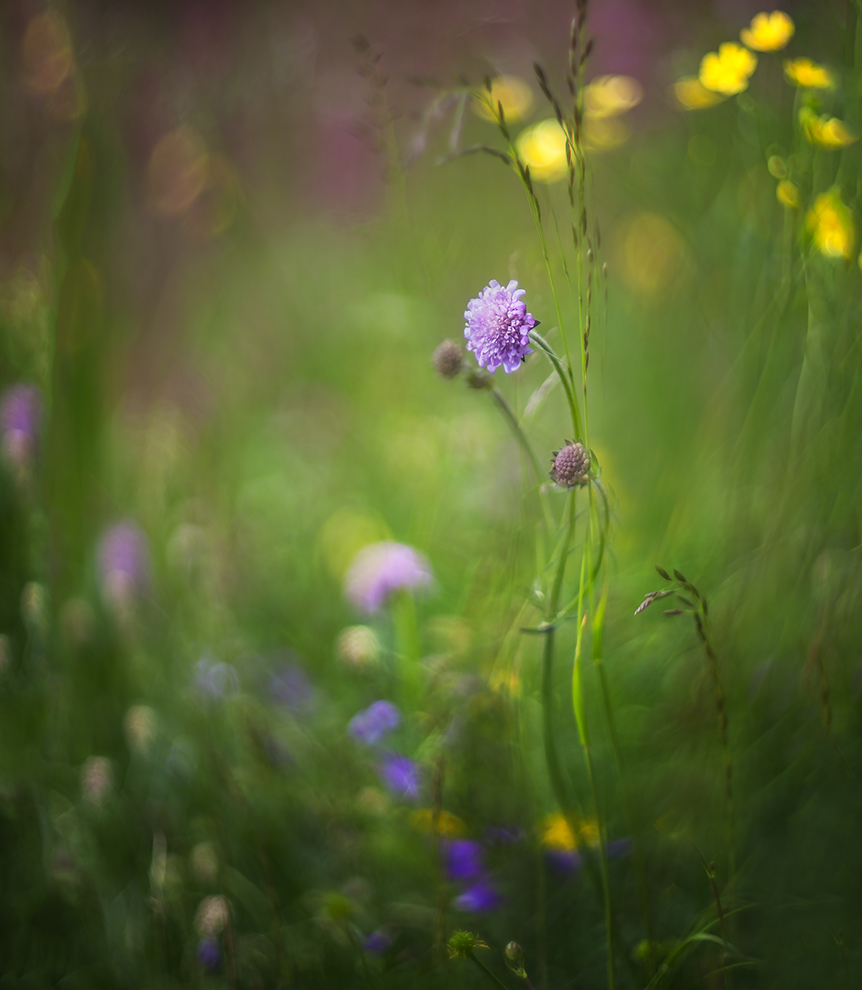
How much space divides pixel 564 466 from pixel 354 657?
425mm

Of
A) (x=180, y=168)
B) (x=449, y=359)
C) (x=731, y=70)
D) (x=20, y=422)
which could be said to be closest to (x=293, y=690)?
(x=20, y=422)

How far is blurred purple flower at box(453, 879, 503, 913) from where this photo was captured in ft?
2.07

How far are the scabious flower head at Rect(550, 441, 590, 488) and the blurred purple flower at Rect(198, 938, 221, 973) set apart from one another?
588 mm

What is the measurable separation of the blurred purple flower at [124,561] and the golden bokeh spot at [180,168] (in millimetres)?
990

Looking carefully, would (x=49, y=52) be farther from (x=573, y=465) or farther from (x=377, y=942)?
(x=377, y=942)

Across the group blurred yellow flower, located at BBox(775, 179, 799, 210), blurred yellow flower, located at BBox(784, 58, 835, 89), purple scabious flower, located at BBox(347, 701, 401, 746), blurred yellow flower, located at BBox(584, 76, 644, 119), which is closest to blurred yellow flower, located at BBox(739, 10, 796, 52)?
blurred yellow flower, located at BBox(784, 58, 835, 89)

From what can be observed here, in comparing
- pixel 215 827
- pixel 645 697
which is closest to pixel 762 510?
pixel 645 697

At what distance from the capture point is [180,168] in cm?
161

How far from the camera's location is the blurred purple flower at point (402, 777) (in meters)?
0.73

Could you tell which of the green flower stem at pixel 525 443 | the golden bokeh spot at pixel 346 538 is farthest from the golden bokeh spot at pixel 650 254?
the green flower stem at pixel 525 443

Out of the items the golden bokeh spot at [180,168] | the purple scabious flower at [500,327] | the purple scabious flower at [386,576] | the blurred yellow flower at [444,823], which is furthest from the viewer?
the golden bokeh spot at [180,168]

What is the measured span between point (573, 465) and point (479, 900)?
1.67 feet

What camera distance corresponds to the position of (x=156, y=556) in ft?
3.86

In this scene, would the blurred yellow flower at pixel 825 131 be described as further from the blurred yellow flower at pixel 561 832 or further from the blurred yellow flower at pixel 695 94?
the blurred yellow flower at pixel 561 832
